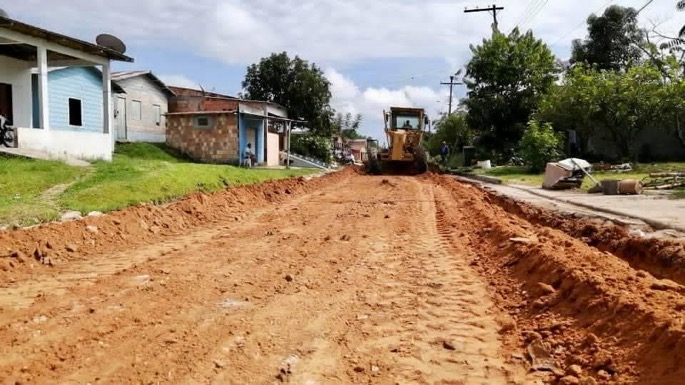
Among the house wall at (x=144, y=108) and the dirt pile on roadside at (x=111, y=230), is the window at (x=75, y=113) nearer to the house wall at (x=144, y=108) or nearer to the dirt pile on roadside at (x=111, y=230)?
the house wall at (x=144, y=108)

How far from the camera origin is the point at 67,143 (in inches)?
655

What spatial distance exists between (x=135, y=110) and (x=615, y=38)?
3123 cm

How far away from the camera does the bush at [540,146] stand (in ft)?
74.9

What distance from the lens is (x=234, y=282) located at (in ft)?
19.2

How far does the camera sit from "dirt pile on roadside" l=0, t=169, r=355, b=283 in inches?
268

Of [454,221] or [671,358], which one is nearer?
[671,358]

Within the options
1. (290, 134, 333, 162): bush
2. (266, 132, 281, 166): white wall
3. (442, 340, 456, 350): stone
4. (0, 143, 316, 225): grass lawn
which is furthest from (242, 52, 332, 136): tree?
(442, 340, 456, 350): stone

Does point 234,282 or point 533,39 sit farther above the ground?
point 533,39

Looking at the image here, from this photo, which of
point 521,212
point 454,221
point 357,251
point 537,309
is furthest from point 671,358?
point 521,212

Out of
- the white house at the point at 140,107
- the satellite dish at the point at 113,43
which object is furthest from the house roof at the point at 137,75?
the satellite dish at the point at 113,43

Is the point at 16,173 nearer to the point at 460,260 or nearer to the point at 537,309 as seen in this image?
the point at 460,260

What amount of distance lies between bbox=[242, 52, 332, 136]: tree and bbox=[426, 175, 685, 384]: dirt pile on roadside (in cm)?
3906

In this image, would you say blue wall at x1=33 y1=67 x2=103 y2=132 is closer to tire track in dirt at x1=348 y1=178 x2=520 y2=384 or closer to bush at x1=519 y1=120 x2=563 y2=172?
tire track in dirt at x1=348 y1=178 x2=520 y2=384

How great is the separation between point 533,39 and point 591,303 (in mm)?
29640
